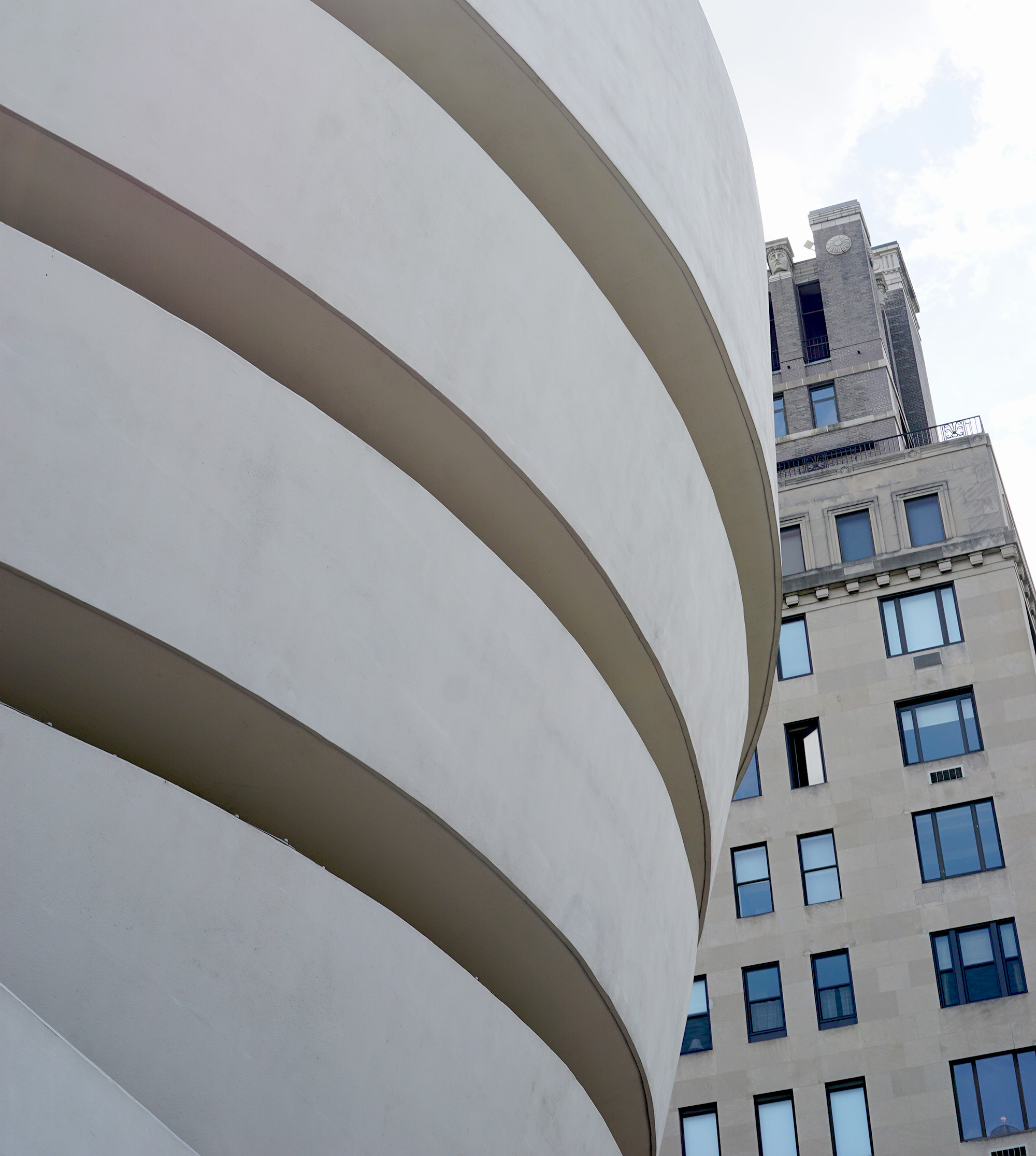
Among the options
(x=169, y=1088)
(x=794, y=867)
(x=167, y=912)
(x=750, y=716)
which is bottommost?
(x=169, y=1088)

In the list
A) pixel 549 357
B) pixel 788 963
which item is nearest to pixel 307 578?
pixel 549 357

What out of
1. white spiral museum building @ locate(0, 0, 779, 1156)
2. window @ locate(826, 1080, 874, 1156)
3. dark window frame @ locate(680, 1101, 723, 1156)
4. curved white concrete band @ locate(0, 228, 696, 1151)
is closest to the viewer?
white spiral museum building @ locate(0, 0, 779, 1156)

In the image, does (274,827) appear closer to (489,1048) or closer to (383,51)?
(489,1048)

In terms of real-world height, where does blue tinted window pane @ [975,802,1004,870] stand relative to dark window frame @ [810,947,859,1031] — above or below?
above

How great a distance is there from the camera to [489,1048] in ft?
30.8

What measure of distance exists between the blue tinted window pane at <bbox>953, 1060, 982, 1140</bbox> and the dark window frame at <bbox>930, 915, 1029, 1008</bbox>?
4.52 feet

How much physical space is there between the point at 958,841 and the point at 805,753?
196 inches

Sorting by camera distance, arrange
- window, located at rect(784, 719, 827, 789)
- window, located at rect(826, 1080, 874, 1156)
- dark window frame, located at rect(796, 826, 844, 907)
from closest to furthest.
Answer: window, located at rect(826, 1080, 874, 1156)
dark window frame, located at rect(796, 826, 844, 907)
window, located at rect(784, 719, 827, 789)

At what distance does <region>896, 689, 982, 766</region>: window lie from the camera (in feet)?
114

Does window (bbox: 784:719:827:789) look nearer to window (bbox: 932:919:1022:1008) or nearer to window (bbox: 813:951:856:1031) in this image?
window (bbox: 813:951:856:1031)

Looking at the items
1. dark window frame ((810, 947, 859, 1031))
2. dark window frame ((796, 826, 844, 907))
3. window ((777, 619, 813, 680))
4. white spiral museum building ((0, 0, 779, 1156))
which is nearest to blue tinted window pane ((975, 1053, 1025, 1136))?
dark window frame ((810, 947, 859, 1031))

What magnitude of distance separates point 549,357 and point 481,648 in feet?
7.54

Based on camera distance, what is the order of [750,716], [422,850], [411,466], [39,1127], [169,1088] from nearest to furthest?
[39,1127], [169,1088], [422,850], [411,466], [750,716]

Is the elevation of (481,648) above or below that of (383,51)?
below
